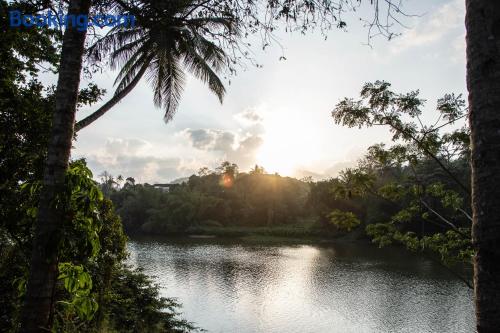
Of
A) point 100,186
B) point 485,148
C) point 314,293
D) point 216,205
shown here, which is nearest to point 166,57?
point 100,186

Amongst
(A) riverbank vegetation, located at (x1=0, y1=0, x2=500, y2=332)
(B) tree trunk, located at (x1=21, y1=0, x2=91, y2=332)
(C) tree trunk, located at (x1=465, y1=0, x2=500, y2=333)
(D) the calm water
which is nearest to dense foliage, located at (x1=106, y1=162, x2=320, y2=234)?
(D) the calm water

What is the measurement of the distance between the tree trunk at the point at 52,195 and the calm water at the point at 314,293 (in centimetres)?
1271

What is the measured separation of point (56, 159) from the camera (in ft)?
8.95

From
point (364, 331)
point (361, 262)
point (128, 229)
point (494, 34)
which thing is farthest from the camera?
point (128, 229)

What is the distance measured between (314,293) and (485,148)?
65.2ft

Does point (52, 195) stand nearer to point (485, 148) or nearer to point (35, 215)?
point (35, 215)

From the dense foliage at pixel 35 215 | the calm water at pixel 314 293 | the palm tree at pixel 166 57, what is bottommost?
the calm water at pixel 314 293

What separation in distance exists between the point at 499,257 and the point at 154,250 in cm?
3830

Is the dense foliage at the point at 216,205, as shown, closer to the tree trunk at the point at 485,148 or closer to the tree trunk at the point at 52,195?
the tree trunk at the point at 52,195

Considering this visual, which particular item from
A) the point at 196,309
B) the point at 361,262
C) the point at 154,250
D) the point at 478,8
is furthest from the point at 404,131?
the point at 154,250

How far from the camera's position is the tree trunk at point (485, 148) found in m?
1.41

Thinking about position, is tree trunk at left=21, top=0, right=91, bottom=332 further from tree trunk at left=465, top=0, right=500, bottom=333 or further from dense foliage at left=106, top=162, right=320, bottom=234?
dense foliage at left=106, top=162, right=320, bottom=234

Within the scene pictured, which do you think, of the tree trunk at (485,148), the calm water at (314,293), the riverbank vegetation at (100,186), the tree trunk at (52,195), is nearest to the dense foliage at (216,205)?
the calm water at (314,293)

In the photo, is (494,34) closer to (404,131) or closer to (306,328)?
(404,131)
